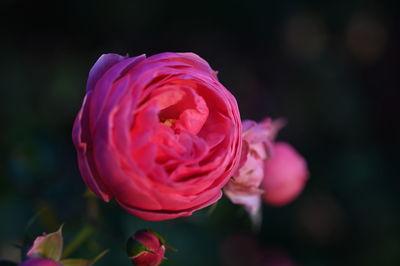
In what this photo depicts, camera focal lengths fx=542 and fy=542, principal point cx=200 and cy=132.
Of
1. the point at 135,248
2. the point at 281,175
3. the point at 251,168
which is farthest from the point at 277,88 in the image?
the point at 135,248

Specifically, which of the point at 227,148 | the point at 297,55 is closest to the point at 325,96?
the point at 297,55

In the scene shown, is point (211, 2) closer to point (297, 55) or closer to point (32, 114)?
point (297, 55)

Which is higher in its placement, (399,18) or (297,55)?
(399,18)

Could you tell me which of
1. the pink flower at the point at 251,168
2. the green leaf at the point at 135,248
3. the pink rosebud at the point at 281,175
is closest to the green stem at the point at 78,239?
the green leaf at the point at 135,248

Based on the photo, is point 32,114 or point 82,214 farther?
point 32,114

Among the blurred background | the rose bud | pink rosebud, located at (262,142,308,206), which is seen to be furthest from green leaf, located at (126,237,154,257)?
the blurred background
